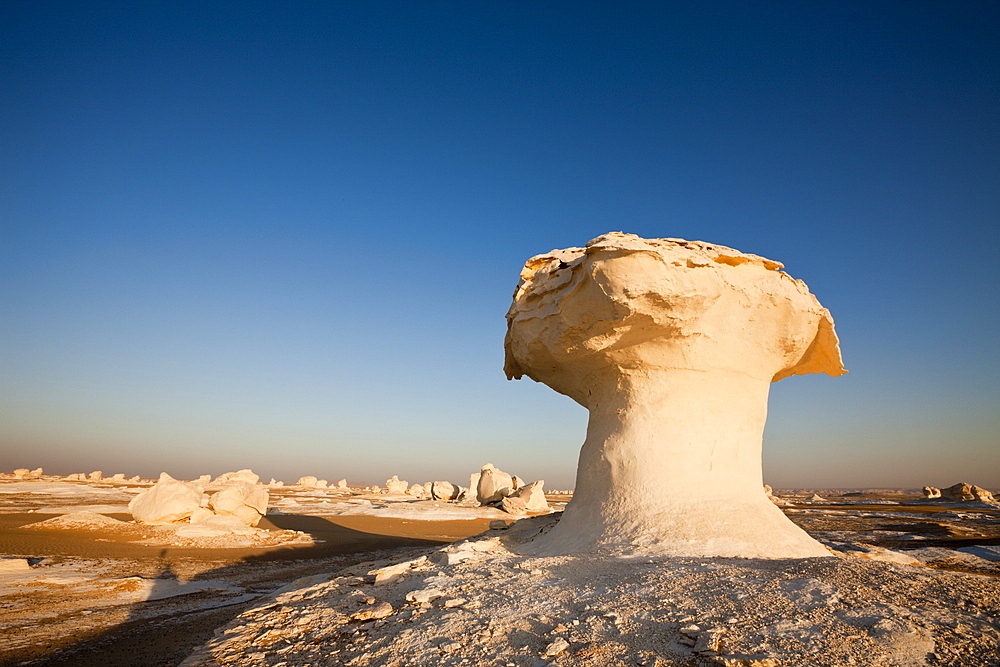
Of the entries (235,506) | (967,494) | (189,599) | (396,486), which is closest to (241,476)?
(396,486)

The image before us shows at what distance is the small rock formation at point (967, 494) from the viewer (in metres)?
35.5

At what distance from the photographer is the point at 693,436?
19.9 ft

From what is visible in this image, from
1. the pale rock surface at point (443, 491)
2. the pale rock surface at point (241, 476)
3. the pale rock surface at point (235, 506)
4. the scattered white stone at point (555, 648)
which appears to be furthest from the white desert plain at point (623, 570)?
the pale rock surface at point (241, 476)

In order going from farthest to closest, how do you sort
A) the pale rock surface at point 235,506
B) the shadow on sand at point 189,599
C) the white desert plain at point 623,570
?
the pale rock surface at point 235,506 → the shadow on sand at point 189,599 → the white desert plain at point 623,570

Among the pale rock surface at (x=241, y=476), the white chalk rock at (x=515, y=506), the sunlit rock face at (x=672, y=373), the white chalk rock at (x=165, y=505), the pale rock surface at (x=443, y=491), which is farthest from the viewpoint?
the pale rock surface at (x=241, y=476)

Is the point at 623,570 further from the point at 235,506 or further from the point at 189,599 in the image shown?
the point at 235,506

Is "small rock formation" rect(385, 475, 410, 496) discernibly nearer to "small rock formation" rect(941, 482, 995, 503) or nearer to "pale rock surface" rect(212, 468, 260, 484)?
"pale rock surface" rect(212, 468, 260, 484)

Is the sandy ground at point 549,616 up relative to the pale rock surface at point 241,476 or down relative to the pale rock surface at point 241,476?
up

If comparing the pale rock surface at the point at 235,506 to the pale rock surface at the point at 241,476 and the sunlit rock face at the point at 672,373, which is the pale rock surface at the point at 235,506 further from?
the pale rock surface at the point at 241,476

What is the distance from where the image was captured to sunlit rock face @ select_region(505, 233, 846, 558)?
17.6 ft

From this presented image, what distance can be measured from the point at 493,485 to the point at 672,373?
23491 mm

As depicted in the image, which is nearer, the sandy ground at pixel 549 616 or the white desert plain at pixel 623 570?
the sandy ground at pixel 549 616

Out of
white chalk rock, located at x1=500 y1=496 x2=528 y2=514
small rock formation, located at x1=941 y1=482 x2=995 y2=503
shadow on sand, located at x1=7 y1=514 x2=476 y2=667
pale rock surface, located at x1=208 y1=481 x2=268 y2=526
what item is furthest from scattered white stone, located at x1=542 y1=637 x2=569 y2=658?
small rock formation, located at x1=941 y1=482 x2=995 y2=503

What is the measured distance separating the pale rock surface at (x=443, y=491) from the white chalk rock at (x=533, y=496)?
8.67 metres
